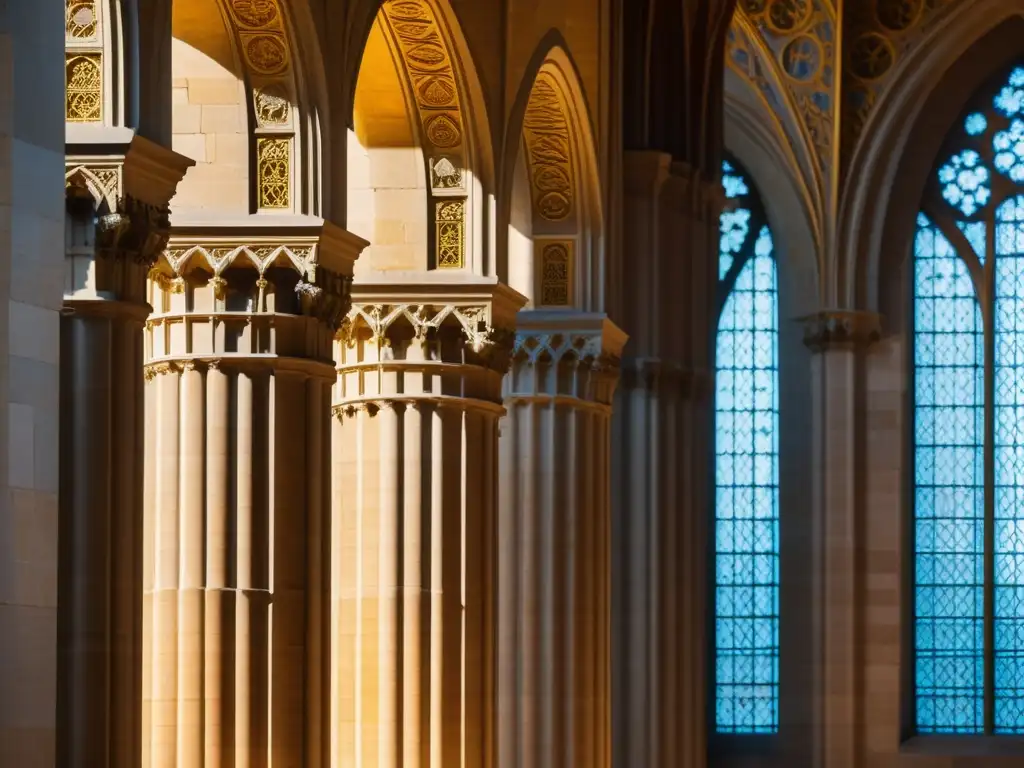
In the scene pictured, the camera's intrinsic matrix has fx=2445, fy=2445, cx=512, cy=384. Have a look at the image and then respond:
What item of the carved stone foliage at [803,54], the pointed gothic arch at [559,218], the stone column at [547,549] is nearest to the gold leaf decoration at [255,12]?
the pointed gothic arch at [559,218]

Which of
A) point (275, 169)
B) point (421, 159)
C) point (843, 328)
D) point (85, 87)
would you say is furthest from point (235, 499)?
point (843, 328)

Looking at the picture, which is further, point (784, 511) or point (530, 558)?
point (784, 511)

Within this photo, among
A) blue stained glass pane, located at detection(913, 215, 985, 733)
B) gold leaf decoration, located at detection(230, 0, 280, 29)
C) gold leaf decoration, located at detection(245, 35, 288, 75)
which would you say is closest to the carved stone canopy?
gold leaf decoration, located at detection(245, 35, 288, 75)

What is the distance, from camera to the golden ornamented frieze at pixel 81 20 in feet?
33.5

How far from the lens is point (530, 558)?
727 inches

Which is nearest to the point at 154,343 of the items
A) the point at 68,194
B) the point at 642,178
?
the point at 68,194

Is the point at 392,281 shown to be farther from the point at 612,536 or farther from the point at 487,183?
the point at 612,536

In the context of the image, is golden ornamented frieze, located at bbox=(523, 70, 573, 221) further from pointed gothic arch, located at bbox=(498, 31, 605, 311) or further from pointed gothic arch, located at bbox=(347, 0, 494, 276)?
pointed gothic arch, located at bbox=(347, 0, 494, 276)

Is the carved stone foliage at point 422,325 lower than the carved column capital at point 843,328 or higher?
lower

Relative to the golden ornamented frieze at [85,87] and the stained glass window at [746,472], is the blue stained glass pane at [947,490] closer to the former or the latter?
the stained glass window at [746,472]

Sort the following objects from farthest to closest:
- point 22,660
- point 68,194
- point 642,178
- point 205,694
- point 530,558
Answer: point 642,178 → point 530,558 → point 205,694 → point 68,194 → point 22,660

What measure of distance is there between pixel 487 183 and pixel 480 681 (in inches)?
124

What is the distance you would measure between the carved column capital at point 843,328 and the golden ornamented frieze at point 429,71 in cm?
1310

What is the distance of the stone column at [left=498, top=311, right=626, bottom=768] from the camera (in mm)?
18391
